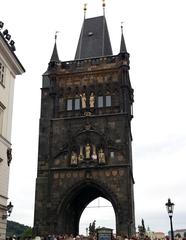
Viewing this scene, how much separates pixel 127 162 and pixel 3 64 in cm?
1689

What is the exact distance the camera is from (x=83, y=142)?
3572 cm

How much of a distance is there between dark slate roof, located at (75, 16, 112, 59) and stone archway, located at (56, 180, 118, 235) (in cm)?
1354

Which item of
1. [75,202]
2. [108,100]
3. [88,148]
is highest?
[108,100]

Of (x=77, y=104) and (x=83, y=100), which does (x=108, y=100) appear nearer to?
(x=83, y=100)

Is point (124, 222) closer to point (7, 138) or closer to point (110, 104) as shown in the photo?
point (110, 104)

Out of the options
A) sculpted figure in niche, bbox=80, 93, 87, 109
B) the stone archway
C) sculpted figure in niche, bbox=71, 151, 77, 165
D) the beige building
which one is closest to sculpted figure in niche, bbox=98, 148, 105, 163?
the stone archway

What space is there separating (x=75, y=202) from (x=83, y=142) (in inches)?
230

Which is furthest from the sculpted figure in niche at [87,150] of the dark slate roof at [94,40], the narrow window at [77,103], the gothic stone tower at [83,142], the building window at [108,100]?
the dark slate roof at [94,40]

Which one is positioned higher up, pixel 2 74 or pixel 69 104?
pixel 69 104

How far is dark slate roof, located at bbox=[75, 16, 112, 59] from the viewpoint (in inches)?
1652

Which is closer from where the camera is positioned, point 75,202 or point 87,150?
point 87,150

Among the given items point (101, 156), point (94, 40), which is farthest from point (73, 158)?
point (94, 40)

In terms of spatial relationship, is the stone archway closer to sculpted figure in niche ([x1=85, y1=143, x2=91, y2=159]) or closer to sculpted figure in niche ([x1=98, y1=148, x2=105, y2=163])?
sculpted figure in niche ([x1=98, y1=148, x2=105, y2=163])

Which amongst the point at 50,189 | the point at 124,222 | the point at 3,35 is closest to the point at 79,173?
the point at 50,189
